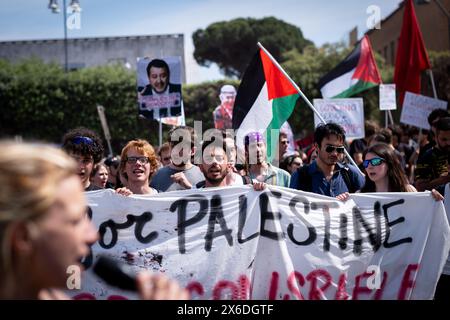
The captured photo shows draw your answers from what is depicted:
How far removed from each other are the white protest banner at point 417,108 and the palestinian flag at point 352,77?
0.73 meters

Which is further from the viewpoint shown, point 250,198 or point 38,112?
point 38,112

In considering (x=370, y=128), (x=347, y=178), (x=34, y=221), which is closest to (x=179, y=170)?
(x=347, y=178)

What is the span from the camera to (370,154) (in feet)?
16.5

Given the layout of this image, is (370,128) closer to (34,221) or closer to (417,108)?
(417,108)

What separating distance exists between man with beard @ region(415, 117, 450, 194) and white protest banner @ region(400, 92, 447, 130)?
467cm

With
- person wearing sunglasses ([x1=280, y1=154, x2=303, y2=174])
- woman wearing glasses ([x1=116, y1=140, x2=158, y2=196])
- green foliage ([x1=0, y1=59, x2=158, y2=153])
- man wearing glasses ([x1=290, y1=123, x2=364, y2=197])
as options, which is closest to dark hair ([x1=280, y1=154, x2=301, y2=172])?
person wearing sunglasses ([x1=280, y1=154, x2=303, y2=174])

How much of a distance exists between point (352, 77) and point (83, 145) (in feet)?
20.9

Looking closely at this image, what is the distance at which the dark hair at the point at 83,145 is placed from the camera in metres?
4.93

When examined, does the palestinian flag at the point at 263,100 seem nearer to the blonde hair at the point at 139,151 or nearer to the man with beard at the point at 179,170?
the man with beard at the point at 179,170

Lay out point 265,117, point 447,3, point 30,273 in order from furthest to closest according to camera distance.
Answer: point 447,3
point 265,117
point 30,273

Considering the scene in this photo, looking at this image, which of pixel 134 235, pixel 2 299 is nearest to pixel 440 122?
pixel 134 235

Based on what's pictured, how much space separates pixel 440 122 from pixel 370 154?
142cm

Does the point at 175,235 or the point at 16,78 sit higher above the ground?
the point at 16,78
